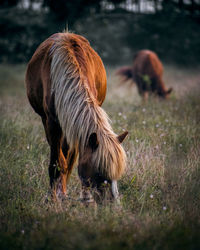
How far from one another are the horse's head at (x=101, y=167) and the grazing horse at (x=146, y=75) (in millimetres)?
5927

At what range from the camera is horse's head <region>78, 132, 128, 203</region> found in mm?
2086

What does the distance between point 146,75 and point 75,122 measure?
20.7ft

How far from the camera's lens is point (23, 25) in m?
16.0

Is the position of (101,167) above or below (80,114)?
below

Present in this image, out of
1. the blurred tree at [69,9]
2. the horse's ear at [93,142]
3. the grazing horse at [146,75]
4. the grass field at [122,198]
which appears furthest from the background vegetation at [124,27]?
the horse's ear at [93,142]

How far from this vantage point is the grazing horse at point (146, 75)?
805cm

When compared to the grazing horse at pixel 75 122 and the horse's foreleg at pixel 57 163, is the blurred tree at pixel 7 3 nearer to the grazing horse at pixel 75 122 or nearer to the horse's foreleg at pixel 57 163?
the grazing horse at pixel 75 122

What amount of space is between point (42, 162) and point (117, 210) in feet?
4.66

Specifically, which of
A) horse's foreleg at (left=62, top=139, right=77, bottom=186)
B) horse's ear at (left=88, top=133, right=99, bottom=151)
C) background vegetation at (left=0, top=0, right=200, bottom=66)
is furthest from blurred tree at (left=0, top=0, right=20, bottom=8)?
horse's ear at (left=88, top=133, right=99, bottom=151)

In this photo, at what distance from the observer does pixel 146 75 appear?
27.0ft

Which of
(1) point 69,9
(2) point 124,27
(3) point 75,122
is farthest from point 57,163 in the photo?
(2) point 124,27

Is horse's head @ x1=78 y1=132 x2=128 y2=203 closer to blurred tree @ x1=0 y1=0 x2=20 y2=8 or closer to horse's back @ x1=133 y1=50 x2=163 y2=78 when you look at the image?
horse's back @ x1=133 y1=50 x2=163 y2=78

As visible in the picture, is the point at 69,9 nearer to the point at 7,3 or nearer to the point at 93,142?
the point at 7,3

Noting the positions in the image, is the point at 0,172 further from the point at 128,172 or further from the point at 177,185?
the point at 177,185
